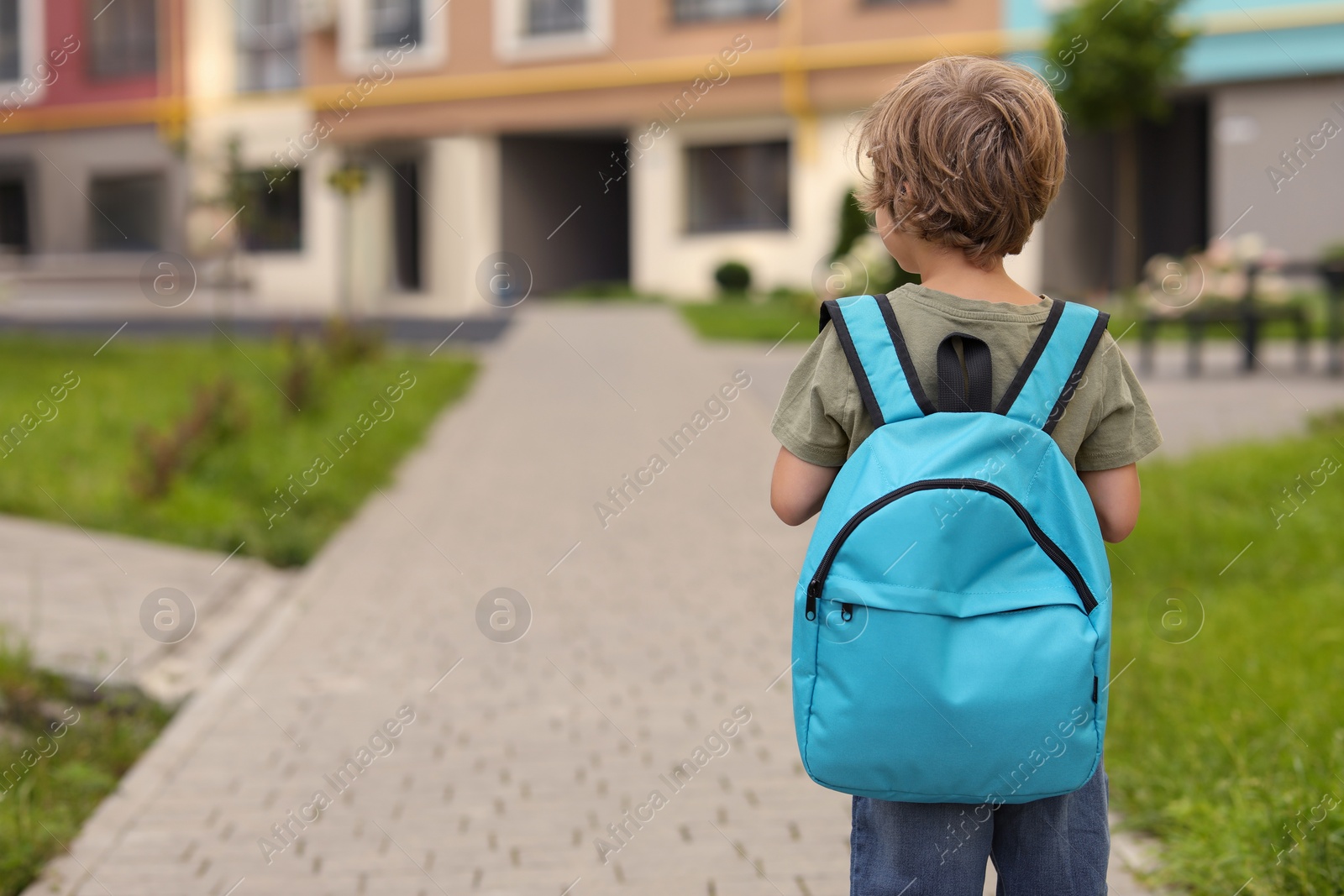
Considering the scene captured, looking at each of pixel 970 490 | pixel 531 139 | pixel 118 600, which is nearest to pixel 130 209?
pixel 531 139

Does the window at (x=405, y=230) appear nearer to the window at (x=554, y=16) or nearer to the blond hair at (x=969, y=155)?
the window at (x=554, y=16)

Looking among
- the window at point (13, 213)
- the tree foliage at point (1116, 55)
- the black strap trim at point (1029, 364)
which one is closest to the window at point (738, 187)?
the tree foliage at point (1116, 55)

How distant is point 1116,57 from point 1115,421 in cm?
1855

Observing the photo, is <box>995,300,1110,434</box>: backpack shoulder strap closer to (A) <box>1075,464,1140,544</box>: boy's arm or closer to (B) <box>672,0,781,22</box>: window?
(A) <box>1075,464,1140,544</box>: boy's arm

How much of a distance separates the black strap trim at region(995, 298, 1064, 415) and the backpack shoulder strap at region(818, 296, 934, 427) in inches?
4.0

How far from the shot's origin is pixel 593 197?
3244 centimetres

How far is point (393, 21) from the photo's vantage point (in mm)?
29188

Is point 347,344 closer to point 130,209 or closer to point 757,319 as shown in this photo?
point 757,319

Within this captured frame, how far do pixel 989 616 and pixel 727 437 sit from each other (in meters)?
8.87

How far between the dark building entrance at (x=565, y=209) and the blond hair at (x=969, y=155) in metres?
27.9

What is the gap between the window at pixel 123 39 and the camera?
32.6m

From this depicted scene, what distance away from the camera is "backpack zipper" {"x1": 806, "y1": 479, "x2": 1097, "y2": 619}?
6.16 ft

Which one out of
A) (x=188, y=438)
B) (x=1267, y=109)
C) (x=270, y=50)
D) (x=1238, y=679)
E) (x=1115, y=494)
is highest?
(x=270, y=50)

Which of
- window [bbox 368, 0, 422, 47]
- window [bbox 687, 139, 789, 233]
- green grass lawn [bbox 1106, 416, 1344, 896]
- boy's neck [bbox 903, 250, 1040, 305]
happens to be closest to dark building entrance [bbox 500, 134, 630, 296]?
window [bbox 368, 0, 422, 47]
